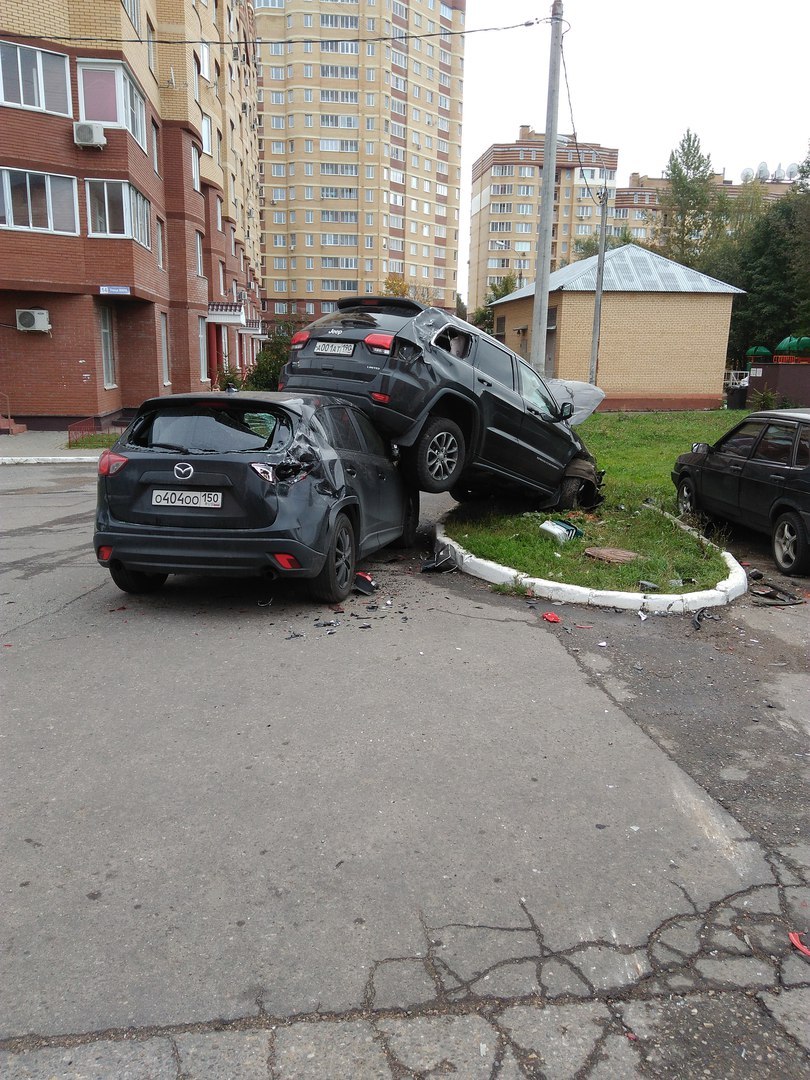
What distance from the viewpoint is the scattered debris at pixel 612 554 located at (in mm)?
7828

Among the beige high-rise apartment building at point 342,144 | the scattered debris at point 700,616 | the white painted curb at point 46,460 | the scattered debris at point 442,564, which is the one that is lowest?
the white painted curb at point 46,460

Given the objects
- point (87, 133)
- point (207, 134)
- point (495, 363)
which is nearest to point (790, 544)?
point (495, 363)

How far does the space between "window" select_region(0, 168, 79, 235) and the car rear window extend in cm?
1890

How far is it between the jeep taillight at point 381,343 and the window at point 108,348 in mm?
18811

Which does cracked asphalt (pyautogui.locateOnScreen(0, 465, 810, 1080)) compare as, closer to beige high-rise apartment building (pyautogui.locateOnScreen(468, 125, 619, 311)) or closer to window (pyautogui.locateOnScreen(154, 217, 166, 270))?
window (pyautogui.locateOnScreen(154, 217, 166, 270))

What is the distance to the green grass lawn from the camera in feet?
24.2

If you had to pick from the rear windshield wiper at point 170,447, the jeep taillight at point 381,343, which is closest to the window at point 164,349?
the jeep taillight at point 381,343

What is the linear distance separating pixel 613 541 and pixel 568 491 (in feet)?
5.53

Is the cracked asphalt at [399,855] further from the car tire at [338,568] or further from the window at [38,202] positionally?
the window at [38,202]

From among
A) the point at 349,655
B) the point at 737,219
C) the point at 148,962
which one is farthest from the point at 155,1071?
the point at 737,219

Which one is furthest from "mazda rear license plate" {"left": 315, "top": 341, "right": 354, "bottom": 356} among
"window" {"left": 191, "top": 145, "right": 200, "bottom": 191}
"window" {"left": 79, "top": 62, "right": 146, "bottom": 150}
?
"window" {"left": 191, "top": 145, "right": 200, "bottom": 191}

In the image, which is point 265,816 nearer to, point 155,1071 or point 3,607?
point 155,1071

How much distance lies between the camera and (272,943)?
9.12 ft

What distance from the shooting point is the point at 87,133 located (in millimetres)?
21906
